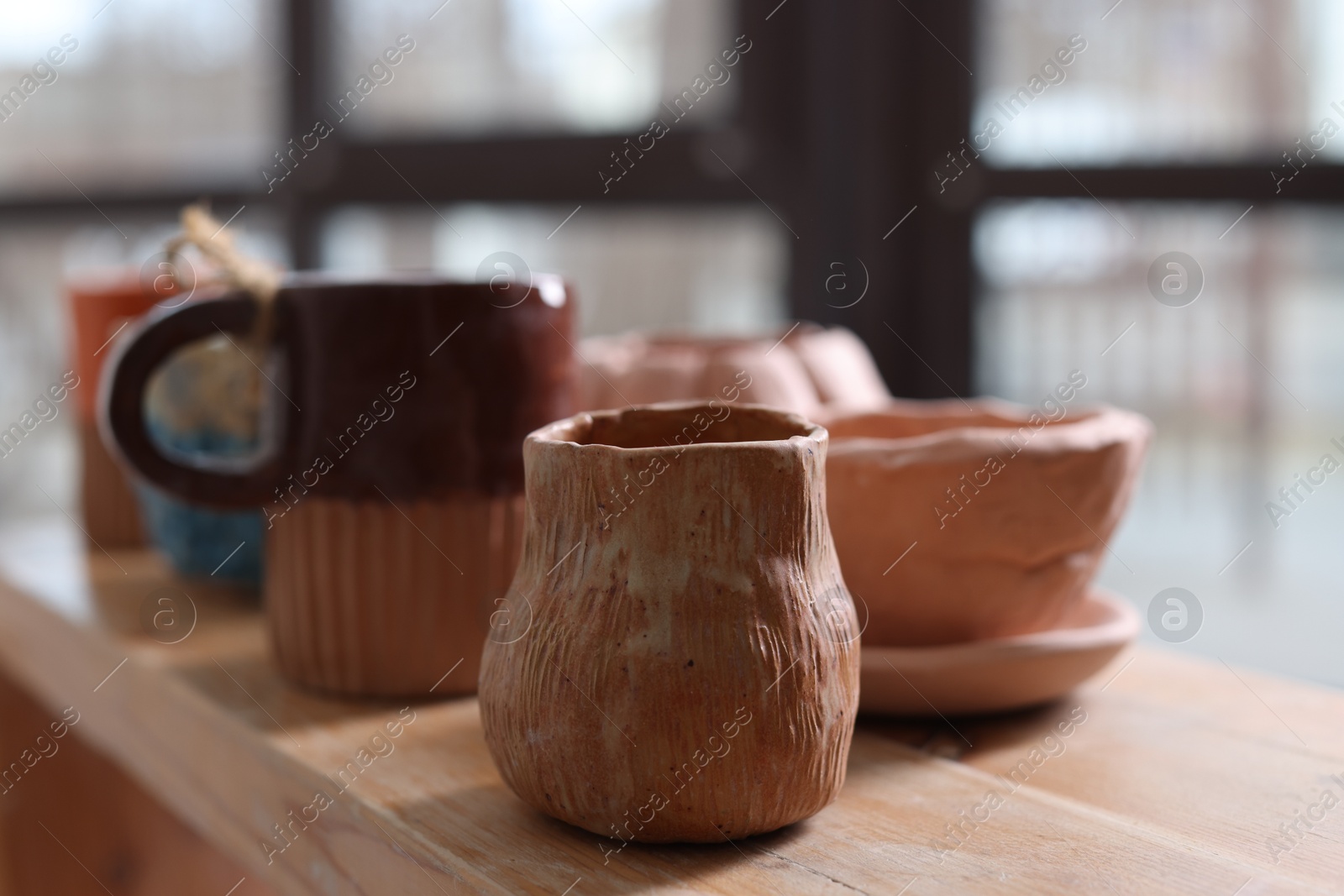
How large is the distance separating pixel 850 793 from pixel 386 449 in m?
0.28

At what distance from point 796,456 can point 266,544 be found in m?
0.34

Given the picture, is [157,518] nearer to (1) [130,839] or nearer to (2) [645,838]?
(1) [130,839]

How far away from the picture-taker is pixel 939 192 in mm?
1198

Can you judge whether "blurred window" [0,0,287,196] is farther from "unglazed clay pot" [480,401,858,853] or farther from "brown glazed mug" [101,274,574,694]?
"unglazed clay pot" [480,401,858,853]

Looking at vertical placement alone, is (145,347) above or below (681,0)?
below

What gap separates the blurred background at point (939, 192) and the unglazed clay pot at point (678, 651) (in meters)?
0.59

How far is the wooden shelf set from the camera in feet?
1.48

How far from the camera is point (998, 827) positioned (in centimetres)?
49

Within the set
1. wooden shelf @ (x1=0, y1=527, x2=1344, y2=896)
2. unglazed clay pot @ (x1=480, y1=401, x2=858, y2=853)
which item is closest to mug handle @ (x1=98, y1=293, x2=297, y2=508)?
wooden shelf @ (x1=0, y1=527, x2=1344, y2=896)

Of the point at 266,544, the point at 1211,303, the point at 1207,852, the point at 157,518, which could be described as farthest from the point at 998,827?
the point at 1211,303

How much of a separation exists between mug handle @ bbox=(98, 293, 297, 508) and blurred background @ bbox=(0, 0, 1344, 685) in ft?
1.61

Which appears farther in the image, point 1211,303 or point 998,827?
point 1211,303

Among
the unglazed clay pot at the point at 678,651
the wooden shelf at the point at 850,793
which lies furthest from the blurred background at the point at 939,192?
the unglazed clay pot at the point at 678,651

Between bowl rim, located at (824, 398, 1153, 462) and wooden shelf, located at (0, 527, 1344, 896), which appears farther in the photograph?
bowl rim, located at (824, 398, 1153, 462)
